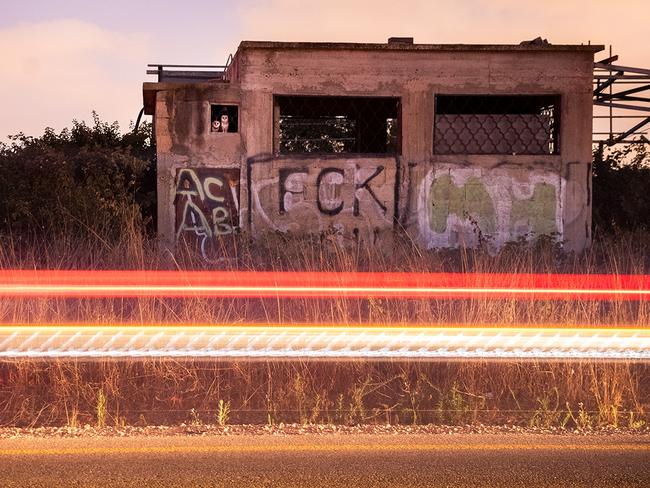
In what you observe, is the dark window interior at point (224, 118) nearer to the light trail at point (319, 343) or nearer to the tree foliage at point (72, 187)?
the tree foliage at point (72, 187)

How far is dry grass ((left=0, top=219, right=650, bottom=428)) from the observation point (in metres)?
6.59

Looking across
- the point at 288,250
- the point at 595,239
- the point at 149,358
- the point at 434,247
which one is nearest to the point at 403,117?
the point at 434,247

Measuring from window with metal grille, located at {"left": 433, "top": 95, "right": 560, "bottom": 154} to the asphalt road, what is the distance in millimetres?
12415

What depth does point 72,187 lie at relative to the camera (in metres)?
16.5

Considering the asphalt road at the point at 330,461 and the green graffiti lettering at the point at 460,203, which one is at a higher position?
the green graffiti lettering at the point at 460,203

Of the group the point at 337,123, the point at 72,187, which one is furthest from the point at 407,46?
the point at 337,123

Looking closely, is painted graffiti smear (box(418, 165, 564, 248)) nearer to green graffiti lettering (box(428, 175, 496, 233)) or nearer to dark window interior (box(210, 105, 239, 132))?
green graffiti lettering (box(428, 175, 496, 233))

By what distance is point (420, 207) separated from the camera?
17.3 meters

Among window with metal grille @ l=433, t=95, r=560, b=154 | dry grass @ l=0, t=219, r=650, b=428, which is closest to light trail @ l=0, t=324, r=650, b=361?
dry grass @ l=0, t=219, r=650, b=428

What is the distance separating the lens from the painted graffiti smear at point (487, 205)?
1730 cm

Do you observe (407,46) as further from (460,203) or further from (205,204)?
(205,204)

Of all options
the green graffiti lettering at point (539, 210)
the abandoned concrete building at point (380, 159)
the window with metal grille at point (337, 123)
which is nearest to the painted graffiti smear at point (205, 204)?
the abandoned concrete building at point (380, 159)

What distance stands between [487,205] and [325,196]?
10.5 feet

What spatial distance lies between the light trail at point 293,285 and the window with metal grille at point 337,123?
8.45 metres
